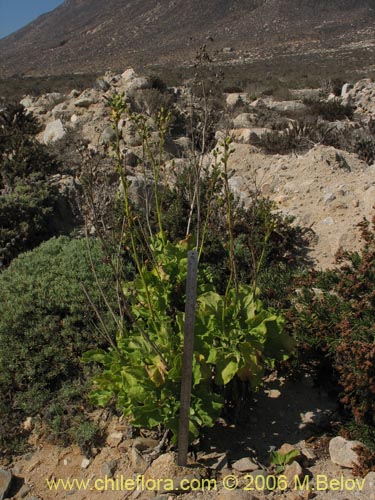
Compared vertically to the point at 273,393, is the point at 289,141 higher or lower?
lower

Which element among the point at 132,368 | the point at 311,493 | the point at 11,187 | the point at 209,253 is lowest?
the point at 311,493

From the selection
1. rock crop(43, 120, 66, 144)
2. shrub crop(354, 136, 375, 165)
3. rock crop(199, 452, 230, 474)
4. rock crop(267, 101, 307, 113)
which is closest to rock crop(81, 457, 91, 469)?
rock crop(199, 452, 230, 474)

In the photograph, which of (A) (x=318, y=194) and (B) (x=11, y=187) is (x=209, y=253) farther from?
(B) (x=11, y=187)

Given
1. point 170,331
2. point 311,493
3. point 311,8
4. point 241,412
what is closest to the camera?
point 311,493

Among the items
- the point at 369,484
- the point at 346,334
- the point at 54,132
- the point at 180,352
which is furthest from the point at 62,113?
the point at 369,484

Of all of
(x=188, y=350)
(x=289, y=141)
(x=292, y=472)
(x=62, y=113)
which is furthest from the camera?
(x=62, y=113)

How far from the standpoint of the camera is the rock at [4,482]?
9.39 feet

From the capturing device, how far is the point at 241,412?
9.96ft

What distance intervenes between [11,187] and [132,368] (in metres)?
4.98

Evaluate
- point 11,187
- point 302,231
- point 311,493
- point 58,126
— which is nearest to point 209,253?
point 302,231

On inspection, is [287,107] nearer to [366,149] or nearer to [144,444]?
[366,149]

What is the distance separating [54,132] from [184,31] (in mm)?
64263

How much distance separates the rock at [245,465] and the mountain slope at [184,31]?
47.7 meters

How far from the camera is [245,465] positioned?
269 cm
